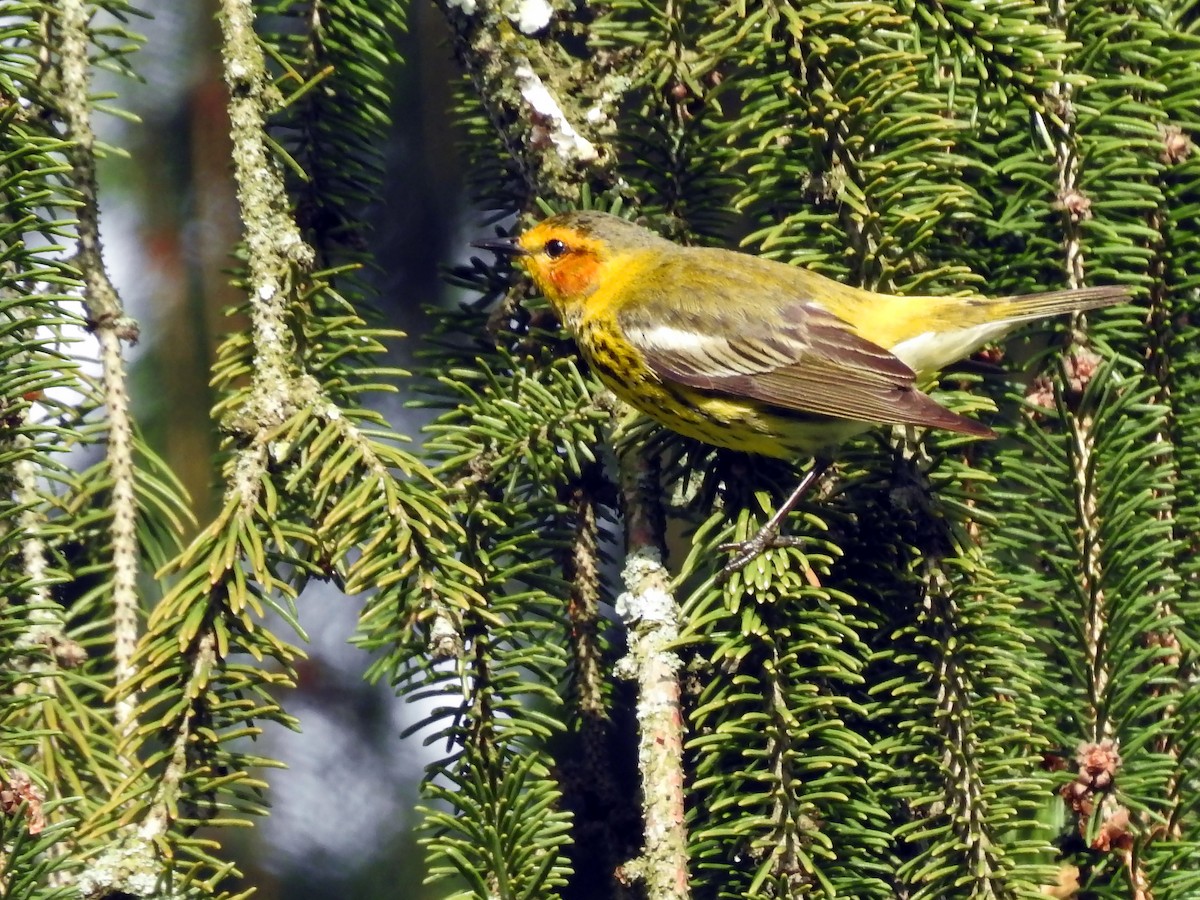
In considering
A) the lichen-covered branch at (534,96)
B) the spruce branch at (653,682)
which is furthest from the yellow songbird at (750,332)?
the spruce branch at (653,682)

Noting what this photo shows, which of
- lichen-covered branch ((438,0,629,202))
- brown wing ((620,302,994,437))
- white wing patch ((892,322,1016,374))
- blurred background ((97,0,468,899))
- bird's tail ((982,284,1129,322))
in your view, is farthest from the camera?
blurred background ((97,0,468,899))

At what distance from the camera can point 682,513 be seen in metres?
2.50

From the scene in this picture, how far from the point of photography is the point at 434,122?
331cm

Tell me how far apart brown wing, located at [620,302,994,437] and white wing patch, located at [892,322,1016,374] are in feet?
0.24

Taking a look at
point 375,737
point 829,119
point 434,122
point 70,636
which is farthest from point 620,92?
point 375,737

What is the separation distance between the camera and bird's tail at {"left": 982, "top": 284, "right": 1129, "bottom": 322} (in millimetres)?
2135

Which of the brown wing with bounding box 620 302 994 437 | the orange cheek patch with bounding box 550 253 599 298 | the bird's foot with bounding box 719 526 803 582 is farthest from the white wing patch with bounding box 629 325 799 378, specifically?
the bird's foot with bounding box 719 526 803 582

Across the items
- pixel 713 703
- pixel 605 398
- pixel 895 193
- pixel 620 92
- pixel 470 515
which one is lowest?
pixel 713 703

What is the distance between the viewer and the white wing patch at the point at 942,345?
258 centimetres

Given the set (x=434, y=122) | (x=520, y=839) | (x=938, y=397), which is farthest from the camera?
(x=434, y=122)

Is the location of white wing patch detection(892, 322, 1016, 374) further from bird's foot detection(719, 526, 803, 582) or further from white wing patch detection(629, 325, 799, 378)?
bird's foot detection(719, 526, 803, 582)

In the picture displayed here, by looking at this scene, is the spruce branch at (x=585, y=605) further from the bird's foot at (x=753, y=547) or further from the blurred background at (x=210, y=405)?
the blurred background at (x=210, y=405)

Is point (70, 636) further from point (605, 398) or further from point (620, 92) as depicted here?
point (620, 92)

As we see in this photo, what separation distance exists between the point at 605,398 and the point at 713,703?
0.87 m
